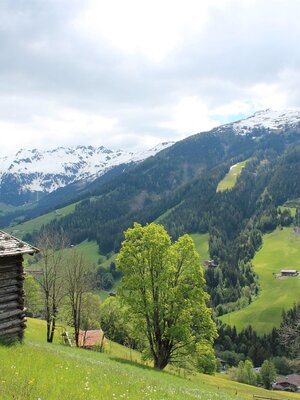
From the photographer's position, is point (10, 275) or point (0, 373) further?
point (10, 275)

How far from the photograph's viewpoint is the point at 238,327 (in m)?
192

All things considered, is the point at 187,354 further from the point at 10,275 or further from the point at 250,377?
the point at 250,377

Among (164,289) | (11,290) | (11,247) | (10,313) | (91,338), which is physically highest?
(11,247)

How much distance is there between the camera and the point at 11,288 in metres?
25.6

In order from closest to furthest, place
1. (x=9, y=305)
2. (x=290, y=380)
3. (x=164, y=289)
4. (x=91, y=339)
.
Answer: (x=9, y=305) → (x=164, y=289) → (x=91, y=339) → (x=290, y=380)

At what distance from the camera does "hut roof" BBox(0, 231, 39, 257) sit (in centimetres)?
2440

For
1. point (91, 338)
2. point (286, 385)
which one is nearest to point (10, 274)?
point (91, 338)

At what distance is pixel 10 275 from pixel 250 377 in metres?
126

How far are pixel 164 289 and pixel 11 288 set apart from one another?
18.2 m

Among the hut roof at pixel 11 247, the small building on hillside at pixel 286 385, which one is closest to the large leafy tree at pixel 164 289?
the hut roof at pixel 11 247

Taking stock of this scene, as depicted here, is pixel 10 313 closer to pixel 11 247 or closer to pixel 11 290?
pixel 11 290

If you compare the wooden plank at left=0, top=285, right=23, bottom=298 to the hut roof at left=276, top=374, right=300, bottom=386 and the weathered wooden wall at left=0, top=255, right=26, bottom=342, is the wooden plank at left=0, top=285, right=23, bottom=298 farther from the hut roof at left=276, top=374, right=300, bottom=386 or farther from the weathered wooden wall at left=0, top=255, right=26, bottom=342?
the hut roof at left=276, top=374, right=300, bottom=386

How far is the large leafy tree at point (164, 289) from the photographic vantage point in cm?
4034

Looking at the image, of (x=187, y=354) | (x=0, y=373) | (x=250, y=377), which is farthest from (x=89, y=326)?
(x=0, y=373)
